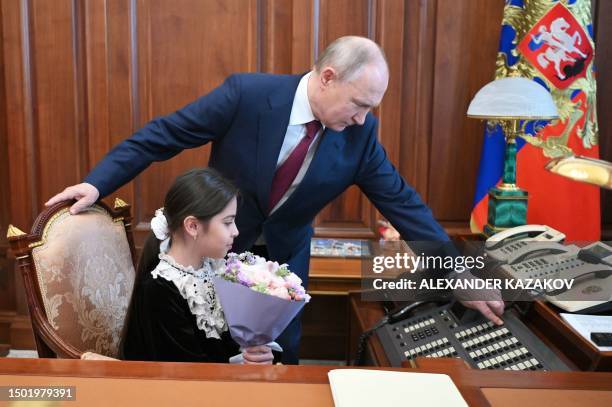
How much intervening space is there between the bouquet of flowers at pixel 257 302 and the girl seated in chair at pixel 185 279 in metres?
0.24

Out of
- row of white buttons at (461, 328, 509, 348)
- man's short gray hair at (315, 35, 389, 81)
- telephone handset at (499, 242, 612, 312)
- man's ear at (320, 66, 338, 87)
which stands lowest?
row of white buttons at (461, 328, 509, 348)

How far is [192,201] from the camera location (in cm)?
186

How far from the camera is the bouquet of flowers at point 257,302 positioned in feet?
4.91

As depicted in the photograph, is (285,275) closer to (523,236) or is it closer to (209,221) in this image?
(209,221)

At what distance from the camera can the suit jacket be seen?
2.24 metres

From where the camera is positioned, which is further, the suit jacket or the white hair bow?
the suit jacket

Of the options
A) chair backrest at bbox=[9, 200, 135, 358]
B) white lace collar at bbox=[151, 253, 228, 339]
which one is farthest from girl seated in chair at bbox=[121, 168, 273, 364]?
chair backrest at bbox=[9, 200, 135, 358]

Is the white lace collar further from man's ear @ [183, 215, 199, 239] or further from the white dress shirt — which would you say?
the white dress shirt

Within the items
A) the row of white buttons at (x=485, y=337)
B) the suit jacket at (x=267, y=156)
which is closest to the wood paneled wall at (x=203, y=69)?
the suit jacket at (x=267, y=156)

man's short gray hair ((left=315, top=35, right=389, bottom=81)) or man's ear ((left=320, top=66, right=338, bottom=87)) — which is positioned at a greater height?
man's short gray hair ((left=315, top=35, right=389, bottom=81))

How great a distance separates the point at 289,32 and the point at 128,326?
2.06 meters

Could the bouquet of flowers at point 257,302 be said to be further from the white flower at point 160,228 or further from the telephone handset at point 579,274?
the telephone handset at point 579,274

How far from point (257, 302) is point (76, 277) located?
677 mm

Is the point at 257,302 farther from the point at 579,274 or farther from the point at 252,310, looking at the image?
the point at 579,274
